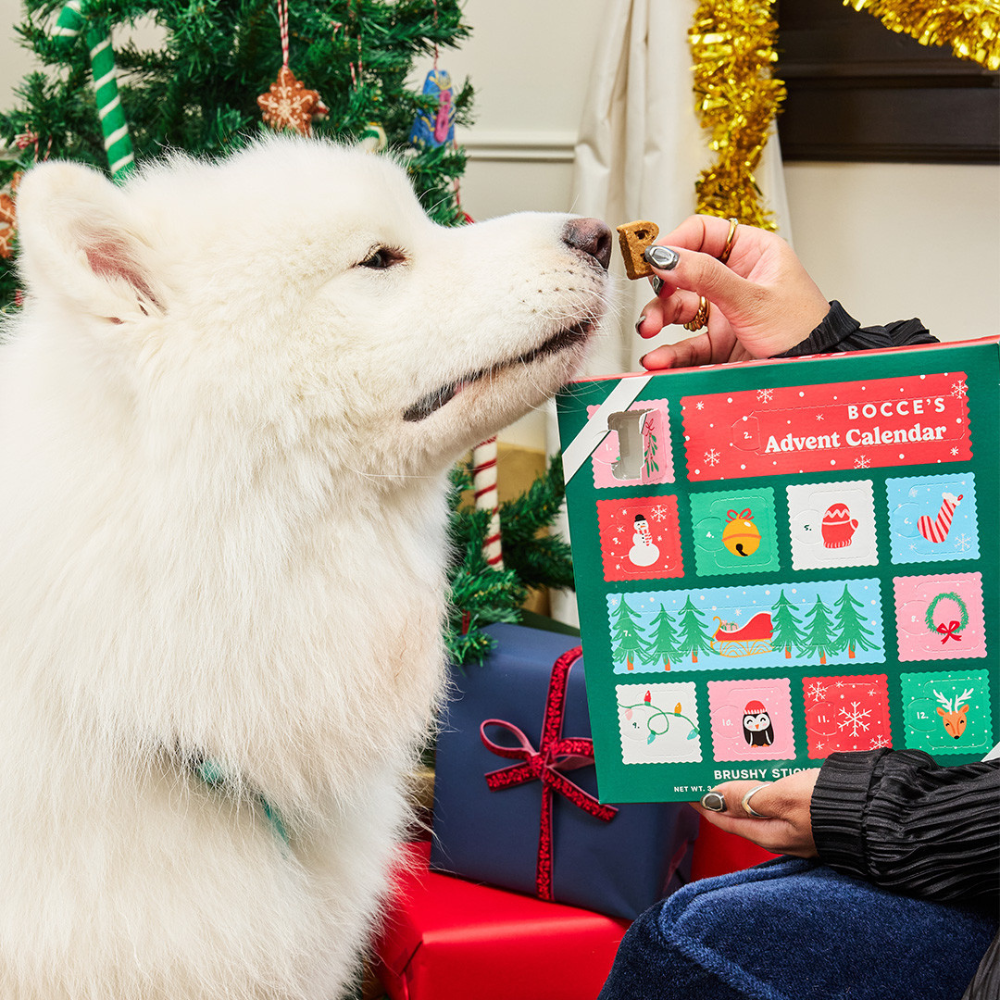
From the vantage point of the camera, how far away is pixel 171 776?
0.85 m

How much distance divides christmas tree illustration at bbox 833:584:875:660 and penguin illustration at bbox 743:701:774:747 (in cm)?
10

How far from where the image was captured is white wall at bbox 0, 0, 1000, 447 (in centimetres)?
202

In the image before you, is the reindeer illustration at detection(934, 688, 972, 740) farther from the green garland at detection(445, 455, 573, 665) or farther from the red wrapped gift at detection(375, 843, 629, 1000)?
the red wrapped gift at detection(375, 843, 629, 1000)

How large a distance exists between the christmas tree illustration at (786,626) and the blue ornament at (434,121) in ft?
3.65

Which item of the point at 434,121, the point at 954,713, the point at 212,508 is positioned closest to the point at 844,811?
the point at 954,713

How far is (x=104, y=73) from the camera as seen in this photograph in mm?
1332

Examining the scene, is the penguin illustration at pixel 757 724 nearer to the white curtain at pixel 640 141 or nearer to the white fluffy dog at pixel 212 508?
the white fluffy dog at pixel 212 508

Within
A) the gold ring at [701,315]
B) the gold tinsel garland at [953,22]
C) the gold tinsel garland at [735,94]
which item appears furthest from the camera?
the gold tinsel garland at [735,94]

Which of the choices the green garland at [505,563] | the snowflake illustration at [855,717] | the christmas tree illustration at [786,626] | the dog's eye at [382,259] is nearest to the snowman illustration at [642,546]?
the christmas tree illustration at [786,626]

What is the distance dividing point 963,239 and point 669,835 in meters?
1.55

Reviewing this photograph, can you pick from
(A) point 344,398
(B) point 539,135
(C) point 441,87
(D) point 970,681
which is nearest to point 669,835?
(D) point 970,681

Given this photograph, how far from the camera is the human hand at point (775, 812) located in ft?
2.68

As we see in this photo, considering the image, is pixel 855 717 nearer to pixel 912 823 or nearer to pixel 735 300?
pixel 912 823

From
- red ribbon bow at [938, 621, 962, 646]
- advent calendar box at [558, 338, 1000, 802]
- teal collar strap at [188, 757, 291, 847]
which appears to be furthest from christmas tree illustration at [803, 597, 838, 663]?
teal collar strap at [188, 757, 291, 847]
